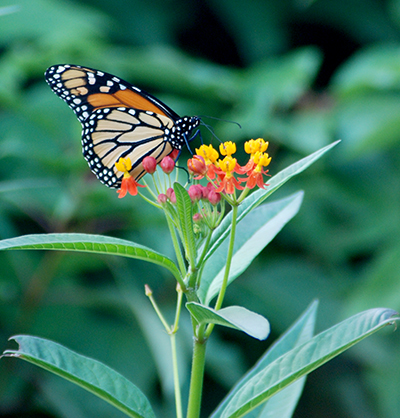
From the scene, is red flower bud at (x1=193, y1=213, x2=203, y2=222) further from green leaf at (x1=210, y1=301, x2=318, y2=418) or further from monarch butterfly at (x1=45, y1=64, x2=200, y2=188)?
monarch butterfly at (x1=45, y1=64, x2=200, y2=188)

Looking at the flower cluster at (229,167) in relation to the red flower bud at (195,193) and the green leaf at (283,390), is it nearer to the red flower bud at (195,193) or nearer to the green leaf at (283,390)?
the red flower bud at (195,193)

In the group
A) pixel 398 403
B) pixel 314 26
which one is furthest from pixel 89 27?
pixel 398 403

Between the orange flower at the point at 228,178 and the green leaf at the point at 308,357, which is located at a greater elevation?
the orange flower at the point at 228,178

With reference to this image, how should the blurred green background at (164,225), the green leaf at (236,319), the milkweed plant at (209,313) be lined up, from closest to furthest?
the green leaf at (236,319), the milkweed plant at (209,313), the blurred green background at (164,225)

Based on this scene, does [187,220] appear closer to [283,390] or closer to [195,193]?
[195,193]

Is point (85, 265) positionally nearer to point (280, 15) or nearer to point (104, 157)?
point (104, 157)

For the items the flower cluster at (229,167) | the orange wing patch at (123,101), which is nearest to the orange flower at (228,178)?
the flower cluster at (229,167)
